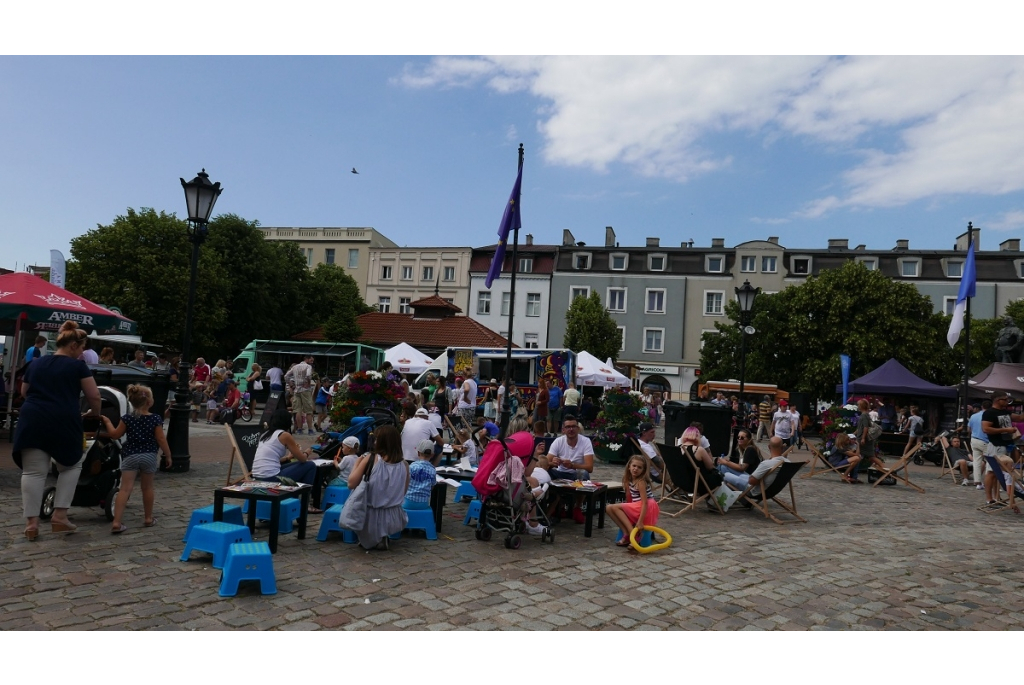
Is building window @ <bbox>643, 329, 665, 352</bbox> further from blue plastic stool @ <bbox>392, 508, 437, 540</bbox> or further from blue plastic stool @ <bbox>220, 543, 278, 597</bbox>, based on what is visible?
blue plastic stool @ <bbox>220, 543, 278, 597</bbox>

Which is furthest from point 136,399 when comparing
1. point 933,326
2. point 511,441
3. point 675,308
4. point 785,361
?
point 675,308

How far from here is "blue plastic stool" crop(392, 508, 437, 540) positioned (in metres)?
6.77

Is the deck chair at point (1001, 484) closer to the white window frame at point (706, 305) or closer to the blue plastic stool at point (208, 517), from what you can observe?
the blue plastic stool at point (208, 517)

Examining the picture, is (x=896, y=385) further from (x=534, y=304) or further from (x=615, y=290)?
(x=534, y=304)

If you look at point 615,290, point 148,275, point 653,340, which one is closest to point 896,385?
point 653,340

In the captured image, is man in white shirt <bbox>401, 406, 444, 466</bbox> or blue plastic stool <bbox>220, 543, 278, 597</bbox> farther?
man in white shirt <bbox>401, 406, 444, 466</bbox>

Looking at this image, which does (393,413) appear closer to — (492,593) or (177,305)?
(492,593)

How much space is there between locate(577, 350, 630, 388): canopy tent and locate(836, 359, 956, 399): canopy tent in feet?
27.0

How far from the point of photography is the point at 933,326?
3797 centimetres

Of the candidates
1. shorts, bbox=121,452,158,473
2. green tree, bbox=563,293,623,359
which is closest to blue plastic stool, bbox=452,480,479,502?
shorts, bbox=121,452,158,473

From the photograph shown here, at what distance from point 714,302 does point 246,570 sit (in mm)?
47599

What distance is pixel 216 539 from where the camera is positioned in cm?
538

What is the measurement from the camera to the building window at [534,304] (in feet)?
170

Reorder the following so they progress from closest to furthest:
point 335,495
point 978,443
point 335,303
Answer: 1. point 335,495
2. point 978,443
3. point 335,303
